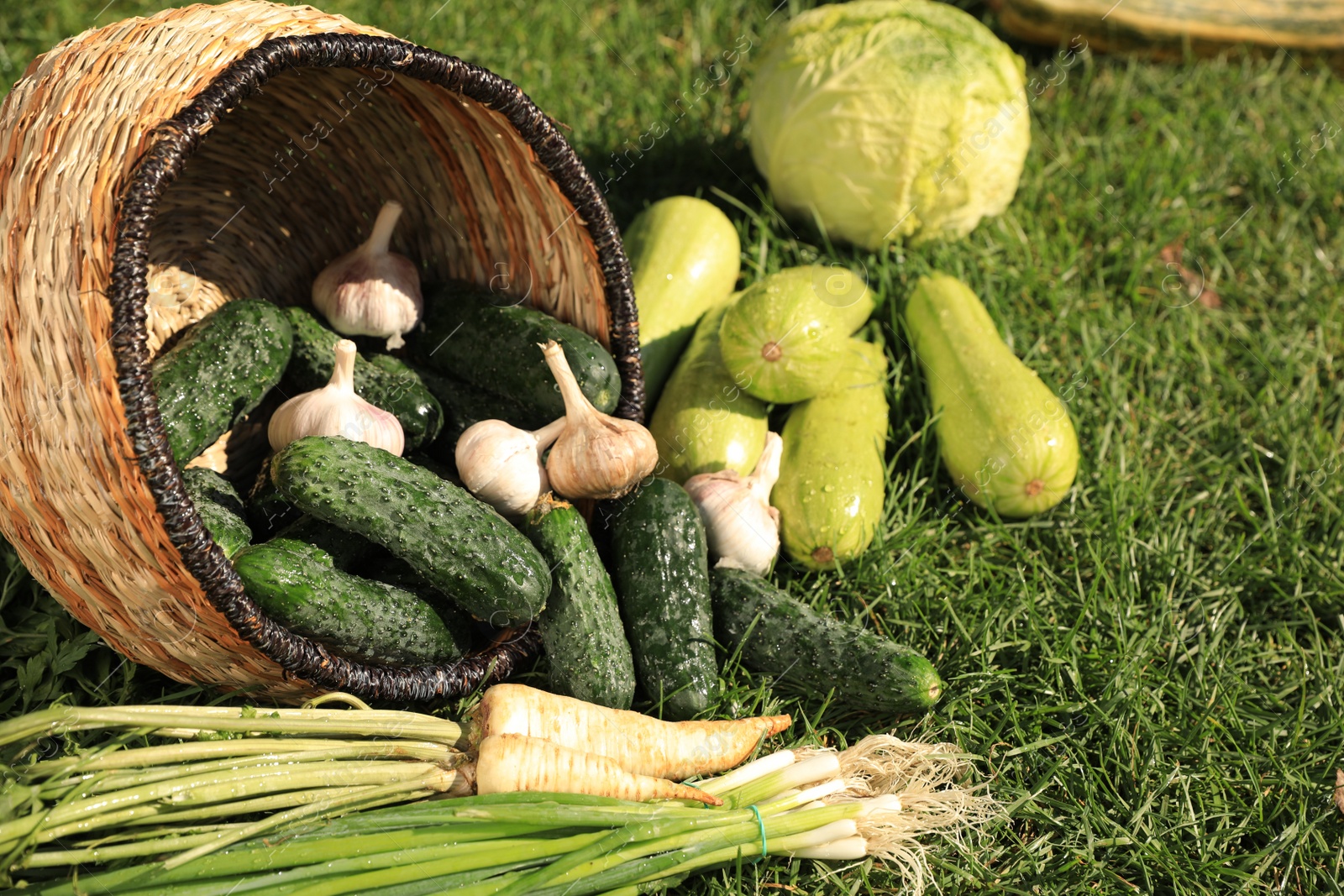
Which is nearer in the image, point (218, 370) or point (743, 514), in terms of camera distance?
point (218, 370)

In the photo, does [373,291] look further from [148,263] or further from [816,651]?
[816,651]

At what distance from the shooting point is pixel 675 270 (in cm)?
354

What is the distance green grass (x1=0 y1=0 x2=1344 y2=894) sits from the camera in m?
2.62

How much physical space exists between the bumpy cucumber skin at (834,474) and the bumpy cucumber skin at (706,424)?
0.39 ft

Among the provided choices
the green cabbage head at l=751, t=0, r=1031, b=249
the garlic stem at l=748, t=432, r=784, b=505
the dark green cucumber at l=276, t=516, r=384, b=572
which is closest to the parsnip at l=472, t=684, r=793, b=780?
the dark green cucumber at l=276, t=516, r=384, b=572

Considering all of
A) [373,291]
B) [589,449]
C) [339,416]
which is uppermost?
[373,291]

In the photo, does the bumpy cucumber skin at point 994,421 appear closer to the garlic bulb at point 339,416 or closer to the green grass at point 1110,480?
the green grass at point 1110,480

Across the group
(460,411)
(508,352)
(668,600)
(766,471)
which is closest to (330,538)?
(460,411)

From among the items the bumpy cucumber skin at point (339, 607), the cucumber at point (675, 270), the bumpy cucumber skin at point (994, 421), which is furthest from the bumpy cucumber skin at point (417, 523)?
the bumpy cucumber skin at point (994, 421)

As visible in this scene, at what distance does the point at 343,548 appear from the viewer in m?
2.56

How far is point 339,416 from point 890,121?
2166mm

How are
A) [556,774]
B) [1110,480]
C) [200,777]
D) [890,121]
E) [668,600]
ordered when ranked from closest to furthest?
1. [200,777]
2. [556,774]
3. [668,600]
4. [1110,480]
5. [890,121]

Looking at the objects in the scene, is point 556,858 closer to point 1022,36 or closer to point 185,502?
point 185,502

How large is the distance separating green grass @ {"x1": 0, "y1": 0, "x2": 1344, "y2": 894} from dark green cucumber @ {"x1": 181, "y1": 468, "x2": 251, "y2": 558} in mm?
457
